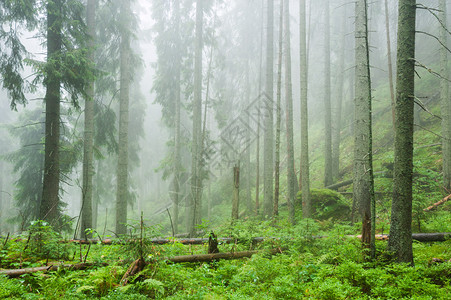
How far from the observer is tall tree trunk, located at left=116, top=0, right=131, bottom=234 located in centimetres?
930

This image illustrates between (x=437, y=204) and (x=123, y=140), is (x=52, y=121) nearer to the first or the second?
(x=123, y=140)

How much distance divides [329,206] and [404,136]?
239 inches

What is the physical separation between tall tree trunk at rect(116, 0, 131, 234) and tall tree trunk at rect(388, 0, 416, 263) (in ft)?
27.5

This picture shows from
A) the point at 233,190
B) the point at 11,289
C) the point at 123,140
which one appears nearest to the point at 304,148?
the point at 233,190

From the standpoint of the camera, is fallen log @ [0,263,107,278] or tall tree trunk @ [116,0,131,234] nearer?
fallen log @ [0,263,107,278]

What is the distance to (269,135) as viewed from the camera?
10.1 meters

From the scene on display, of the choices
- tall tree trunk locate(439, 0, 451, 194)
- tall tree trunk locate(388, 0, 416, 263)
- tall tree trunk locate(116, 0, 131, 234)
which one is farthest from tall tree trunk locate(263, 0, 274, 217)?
tall tree trunk locate(439, 0, 451, 194)

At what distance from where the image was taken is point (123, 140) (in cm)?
955

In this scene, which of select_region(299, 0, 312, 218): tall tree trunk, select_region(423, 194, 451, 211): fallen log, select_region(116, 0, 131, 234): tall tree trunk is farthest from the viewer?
select_region(116, 0, 131, 234): tall tree trunk

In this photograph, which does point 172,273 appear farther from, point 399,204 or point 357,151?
point 357,151

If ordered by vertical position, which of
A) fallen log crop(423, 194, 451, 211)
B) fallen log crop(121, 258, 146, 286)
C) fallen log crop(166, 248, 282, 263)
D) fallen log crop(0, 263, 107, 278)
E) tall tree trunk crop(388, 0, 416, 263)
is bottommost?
fallen log crop(166, 248, 282, 263)

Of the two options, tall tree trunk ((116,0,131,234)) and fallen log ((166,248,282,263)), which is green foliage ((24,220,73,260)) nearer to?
fallen log ((166,248,282,263))

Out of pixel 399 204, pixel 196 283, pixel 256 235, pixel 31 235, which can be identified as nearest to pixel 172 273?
pixel 196 283

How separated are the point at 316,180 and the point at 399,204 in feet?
38.9
